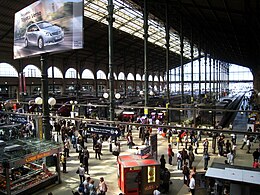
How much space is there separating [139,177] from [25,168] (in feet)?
17.6

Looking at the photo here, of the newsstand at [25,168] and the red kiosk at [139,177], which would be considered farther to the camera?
the red kiosk at [139,177]

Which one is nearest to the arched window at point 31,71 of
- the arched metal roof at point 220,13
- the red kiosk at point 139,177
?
the arched metal roof at point 220,13

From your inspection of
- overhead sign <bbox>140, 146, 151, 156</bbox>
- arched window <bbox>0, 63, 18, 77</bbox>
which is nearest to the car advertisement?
overhead sign <bbox>140, 146, 151, 156</bbox>

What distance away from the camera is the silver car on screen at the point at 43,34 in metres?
9.12

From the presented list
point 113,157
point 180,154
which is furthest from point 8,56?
point 180,154

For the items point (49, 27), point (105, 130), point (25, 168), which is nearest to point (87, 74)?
point (25, 168)

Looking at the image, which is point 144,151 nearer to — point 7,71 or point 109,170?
point 109,170

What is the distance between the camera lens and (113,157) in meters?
14.7

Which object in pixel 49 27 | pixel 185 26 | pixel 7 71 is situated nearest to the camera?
pixel 49 27

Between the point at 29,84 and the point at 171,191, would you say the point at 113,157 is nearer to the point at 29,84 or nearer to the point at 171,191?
the point at 171,191

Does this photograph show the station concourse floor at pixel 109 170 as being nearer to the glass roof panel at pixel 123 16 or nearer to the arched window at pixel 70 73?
the glass roof panel at pixel 123 16

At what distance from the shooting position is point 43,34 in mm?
9750

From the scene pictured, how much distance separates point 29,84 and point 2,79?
13.8 ft

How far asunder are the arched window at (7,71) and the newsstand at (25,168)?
74.7 feet
